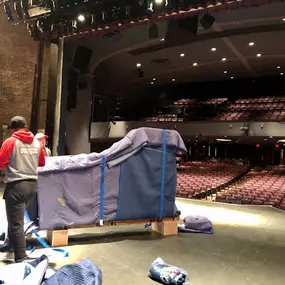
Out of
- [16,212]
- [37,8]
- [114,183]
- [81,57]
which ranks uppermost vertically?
[81,57]

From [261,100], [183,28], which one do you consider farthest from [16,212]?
[261,100]

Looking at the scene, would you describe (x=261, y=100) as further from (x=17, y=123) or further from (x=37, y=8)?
A: (x=17, y=123)

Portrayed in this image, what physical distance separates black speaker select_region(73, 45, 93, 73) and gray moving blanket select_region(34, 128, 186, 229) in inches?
461

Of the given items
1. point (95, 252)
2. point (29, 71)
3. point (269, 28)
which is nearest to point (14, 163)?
point (95, 252)

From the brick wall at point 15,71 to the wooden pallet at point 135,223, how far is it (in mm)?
7852

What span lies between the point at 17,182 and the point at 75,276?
112 cm

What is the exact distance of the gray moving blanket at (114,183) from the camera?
380cm

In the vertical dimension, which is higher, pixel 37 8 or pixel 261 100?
pixel 37 8

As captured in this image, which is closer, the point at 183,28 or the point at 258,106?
the point at 183,28

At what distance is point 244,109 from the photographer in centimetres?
1906

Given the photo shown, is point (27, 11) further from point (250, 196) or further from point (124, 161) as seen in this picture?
point (250, 196)

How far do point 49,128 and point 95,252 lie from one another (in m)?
6.38

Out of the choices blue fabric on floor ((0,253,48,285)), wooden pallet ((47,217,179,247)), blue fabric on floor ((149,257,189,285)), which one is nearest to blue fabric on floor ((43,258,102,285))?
blue fabric on floor ((0,253,48,285))

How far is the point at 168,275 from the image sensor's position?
107 inches
